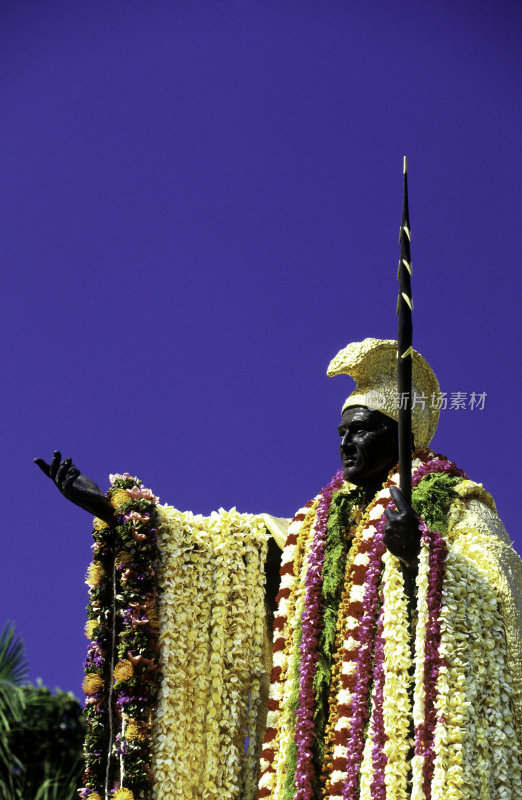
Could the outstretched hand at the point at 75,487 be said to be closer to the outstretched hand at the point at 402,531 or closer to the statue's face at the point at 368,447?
the statue's face at the point at 368,447

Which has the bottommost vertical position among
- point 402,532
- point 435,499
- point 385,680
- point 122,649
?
point 385,680

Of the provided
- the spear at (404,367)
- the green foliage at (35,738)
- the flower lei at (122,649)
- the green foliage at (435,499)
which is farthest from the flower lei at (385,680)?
the green foliage at (35,738)

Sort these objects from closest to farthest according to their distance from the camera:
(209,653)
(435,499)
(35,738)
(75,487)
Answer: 1. (435,499)
2. (75,487)
3. (209,653)
4. (35,738)

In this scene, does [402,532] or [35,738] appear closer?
[402,532]

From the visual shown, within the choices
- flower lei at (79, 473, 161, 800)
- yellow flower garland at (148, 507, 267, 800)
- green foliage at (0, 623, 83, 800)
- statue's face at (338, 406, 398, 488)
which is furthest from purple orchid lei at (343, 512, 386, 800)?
green foliage at (0, 623, 83, 800)

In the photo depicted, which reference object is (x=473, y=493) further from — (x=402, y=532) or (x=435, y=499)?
(x=402, y=532)

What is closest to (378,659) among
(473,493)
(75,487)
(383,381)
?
(473,493)

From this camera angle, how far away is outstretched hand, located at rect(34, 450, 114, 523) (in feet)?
21.5

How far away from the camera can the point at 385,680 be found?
5.62m

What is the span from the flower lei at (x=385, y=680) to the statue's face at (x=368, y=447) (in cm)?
17

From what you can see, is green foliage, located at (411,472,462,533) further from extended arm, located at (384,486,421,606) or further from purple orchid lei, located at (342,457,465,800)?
extended arm, located at (384,486,421,606)

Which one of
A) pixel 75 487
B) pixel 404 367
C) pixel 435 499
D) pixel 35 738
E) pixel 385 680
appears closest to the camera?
pixel 385 680

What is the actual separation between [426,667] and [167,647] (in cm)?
178

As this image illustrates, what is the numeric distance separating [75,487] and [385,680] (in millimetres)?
2236
